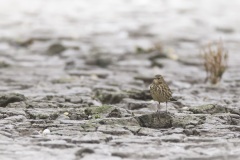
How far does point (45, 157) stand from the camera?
17.7 ft

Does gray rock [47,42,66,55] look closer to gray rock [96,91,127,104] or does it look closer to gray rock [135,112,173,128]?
gray rock [96,91,127,104]

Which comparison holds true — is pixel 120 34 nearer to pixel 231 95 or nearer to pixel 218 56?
pixel 218 56

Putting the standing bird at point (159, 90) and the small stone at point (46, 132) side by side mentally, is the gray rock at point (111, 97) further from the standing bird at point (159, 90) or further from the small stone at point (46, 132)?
the small stone at point (46, 132)

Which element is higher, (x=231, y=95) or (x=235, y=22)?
(x=235, y=22)

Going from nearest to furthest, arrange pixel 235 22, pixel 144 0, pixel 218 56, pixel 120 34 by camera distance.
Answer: pixel 218 56, pixel 120 34, pixel 235 22, pixel 144 0

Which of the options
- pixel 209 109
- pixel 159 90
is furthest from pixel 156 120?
pixel 209 109

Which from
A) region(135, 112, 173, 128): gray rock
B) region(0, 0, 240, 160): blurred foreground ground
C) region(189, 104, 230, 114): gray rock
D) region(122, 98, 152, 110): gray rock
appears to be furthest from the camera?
region(122, 98, 152, 110): gray rock

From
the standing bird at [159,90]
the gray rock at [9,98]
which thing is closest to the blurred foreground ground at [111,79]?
the gray rock at [9,98]

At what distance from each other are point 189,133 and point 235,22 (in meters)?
11.7

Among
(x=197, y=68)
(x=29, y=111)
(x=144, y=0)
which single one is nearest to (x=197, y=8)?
(x=144, y=0)

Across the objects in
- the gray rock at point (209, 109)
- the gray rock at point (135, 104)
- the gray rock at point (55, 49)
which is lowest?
the gray rock at point (209, 109)

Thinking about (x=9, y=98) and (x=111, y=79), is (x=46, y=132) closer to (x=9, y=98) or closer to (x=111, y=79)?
(x=9, y=98)

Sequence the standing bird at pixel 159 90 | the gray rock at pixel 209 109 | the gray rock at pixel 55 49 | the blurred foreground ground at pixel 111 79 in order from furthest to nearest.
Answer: the gray rock at pixel 55 49, the gray rock at pixel 209 109, the standing bird at pixel 159 90, the blurred foreground ground at pixel 111 79

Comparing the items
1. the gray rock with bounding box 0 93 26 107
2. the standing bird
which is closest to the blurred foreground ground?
the gray rock with bounding box 0 93 26 107
